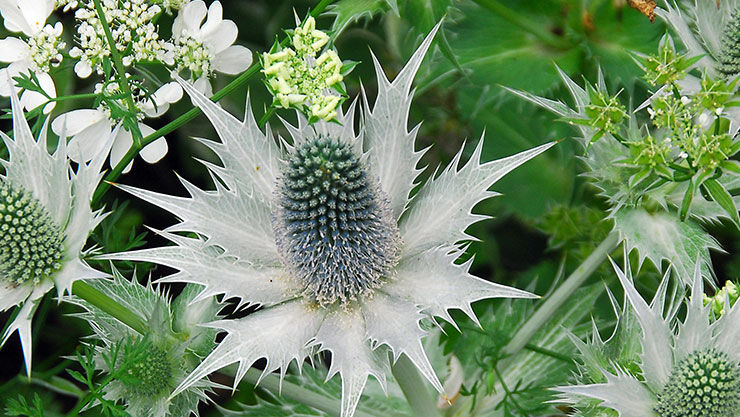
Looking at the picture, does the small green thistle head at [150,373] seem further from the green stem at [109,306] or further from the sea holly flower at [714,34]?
the sea holly flower at [714,34]

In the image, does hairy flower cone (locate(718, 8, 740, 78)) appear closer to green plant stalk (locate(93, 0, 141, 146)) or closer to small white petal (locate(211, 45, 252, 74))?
small white petal (locate(211, 45, 252, 74))

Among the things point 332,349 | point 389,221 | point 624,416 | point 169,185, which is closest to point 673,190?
point 624,416

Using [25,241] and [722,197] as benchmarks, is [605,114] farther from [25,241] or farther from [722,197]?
[25,241]

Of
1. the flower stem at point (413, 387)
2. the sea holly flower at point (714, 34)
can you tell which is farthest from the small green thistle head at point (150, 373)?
the sea holly flower at point (714, 34)

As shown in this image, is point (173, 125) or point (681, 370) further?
point (173, 125)

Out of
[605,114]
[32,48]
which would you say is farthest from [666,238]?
[32,48]

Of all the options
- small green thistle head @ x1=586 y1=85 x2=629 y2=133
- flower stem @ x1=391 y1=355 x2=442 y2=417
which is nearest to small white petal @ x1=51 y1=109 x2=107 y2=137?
flower stem @ x1=391 y1=355 x2=442 y2=417

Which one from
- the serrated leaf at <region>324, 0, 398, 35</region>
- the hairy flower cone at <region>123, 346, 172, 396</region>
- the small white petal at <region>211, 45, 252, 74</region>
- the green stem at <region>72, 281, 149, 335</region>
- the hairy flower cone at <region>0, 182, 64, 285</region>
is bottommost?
the hairy flower cone at <region>123, 346, 172, 396</region>
